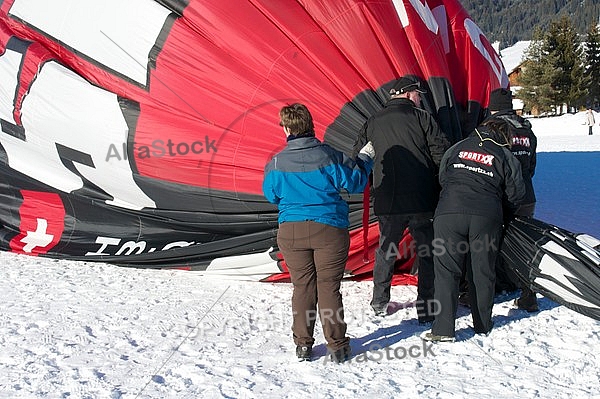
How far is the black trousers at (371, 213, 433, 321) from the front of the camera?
3.98m

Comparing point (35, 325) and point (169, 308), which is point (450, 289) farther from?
point (35, 325)

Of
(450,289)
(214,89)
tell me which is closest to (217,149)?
(214,89)

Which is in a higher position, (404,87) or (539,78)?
(404,87)

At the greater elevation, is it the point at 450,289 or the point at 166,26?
the point at 166,26

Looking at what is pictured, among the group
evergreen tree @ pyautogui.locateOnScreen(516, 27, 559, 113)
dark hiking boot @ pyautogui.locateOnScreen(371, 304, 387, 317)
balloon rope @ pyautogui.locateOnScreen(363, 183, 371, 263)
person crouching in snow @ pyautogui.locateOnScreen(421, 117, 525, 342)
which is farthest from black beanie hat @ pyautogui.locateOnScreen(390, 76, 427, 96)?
evergreen tree @ pyautogui.locateOnScreen(516, 27, 559, 113)

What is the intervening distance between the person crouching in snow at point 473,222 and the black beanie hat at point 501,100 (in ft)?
1.88

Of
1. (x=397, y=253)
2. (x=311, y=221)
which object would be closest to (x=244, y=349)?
(x=311, y=221)

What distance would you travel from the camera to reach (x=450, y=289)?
144 inches

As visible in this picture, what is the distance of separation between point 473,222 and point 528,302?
0.85m

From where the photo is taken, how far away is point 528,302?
4129 mm

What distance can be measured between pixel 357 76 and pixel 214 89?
955 millimetres

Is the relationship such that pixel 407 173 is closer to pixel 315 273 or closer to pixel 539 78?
pixel 315 273

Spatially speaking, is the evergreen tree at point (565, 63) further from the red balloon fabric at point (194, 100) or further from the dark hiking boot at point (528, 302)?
the dark hiking boot at point (528, 302)

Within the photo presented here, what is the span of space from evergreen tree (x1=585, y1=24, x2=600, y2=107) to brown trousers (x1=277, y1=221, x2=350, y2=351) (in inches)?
1778
